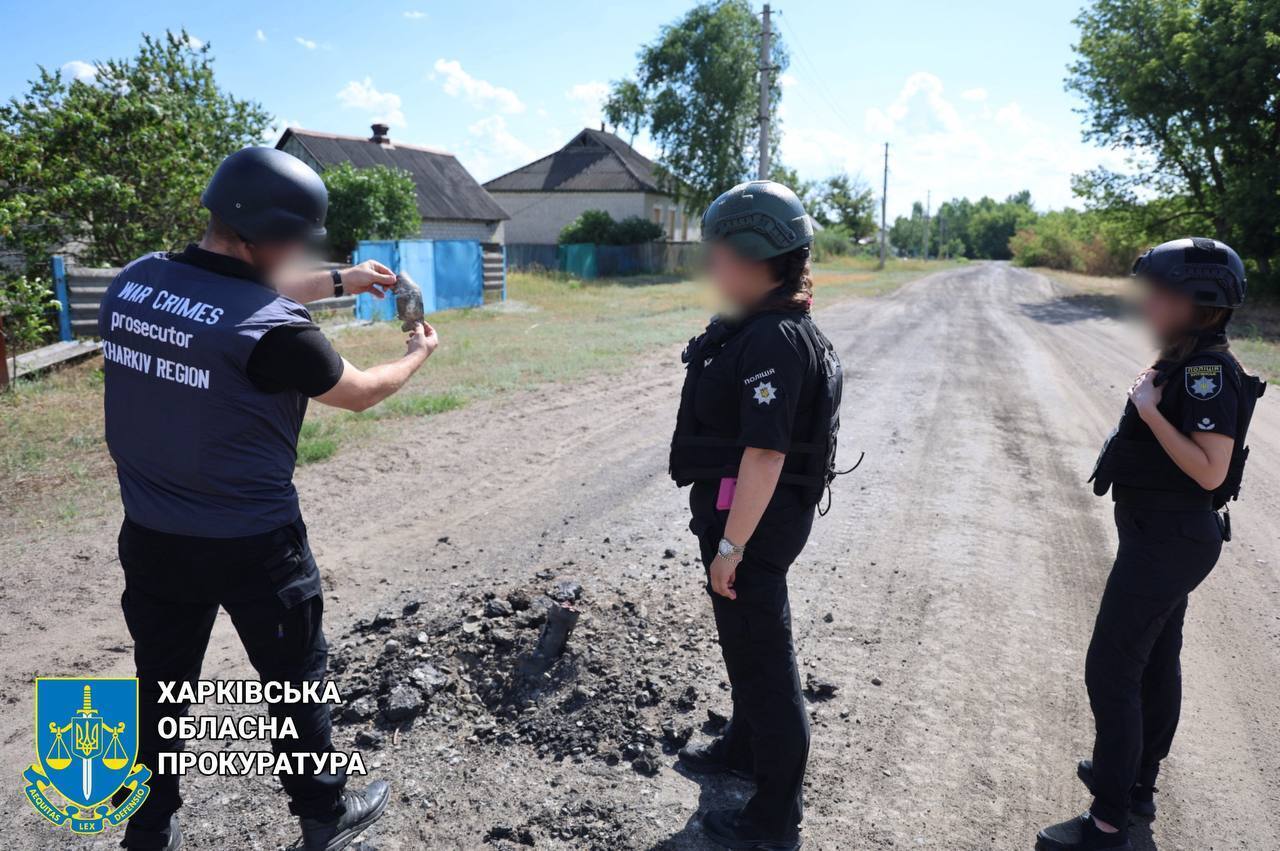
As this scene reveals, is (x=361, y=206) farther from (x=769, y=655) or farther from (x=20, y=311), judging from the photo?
(x=769, y=655)

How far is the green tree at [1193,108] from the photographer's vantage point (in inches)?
843

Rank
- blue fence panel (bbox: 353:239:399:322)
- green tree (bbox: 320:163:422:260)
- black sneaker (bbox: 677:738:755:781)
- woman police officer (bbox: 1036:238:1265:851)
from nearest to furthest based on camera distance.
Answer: woman police officer (bbox: 1036:238:1265:851) < black sneaker (bbox: 677:738:755:781) < blue fence panel (bbox: 353:239:399:322) < green tree (bbox: 320:163:422:260)

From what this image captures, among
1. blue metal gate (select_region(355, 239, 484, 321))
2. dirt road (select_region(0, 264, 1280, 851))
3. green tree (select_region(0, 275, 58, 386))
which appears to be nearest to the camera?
dirt road (select_region(0, 264, 1280, 851))

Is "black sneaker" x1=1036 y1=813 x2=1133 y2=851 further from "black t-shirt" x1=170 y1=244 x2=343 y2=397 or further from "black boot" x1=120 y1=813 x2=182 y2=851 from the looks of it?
"black boot" x1=120 y1=813 x2=182 y2=851

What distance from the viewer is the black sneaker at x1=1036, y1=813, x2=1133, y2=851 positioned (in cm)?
265

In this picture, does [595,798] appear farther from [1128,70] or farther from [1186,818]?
[1128,70]

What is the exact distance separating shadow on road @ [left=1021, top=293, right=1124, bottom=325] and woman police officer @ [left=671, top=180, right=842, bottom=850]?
17986 mm

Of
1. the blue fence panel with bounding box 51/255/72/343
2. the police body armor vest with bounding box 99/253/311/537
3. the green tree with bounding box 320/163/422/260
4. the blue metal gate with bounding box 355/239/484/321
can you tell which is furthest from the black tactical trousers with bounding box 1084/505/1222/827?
the green tree with bounding box 320/163/422/260

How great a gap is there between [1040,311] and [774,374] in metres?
23.7

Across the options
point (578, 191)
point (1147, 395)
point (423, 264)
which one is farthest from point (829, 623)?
point (578, 191)

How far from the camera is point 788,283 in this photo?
2.47 meters

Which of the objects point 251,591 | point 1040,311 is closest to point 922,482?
point 251,591

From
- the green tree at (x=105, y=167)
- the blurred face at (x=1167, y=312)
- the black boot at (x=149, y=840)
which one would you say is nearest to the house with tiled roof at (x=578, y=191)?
the green tree at (x=105, y=167)

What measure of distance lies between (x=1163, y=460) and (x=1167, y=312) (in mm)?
Answer: 462
